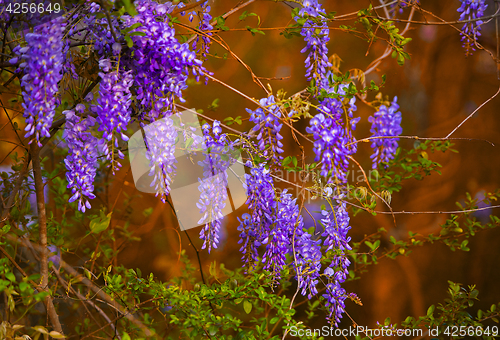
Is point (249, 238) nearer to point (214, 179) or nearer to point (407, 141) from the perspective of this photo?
point (214, 179)

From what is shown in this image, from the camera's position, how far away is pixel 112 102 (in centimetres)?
66

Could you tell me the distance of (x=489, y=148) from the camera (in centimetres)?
169

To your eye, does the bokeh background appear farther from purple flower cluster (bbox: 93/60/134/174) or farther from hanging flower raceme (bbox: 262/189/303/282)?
purple flower cluster (bbox: 93/60/134/174)

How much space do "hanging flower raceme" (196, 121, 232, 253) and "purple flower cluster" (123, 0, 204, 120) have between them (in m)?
0.22

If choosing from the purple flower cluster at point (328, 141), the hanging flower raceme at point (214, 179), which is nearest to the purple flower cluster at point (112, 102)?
the hanging flower raceme at point (214, 179)

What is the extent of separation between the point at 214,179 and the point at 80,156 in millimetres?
353

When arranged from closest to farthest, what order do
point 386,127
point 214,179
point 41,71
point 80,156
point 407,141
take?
1. point 41,71
2. point 80,156
3. point 214,179
4. point 386,127
5. point 407,141

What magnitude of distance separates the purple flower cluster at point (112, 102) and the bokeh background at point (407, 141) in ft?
3.47

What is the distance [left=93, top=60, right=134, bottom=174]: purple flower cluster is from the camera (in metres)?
0.65

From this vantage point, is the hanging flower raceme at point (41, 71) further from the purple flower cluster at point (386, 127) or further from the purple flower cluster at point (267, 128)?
the purple flower cluster at point (386, 127)

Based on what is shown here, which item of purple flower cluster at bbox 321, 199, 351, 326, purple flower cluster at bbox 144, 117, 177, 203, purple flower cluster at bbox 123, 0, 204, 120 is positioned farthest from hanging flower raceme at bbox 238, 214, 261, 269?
purple flower cluster at bbox 123, 0, 204, 120

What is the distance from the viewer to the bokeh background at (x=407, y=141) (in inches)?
66.7

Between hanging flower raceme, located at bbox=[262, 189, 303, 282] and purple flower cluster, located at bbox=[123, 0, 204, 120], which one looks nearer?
purple flower cluster, located at bbox=[123, 0, 204, 120]

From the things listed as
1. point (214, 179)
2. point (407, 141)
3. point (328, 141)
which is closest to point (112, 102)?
point (214, 179)
